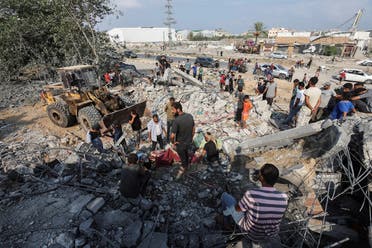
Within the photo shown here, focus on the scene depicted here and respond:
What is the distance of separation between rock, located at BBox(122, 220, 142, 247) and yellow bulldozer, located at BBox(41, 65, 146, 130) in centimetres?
419

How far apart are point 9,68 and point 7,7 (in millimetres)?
3920

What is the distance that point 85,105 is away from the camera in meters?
6.94

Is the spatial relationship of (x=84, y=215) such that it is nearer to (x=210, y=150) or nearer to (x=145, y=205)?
(x=145, y=205)

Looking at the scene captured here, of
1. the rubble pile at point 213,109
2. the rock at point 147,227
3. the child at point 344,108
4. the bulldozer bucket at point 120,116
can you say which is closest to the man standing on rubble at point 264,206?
the rock at point 147,227

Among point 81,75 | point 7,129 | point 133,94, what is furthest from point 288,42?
point 7,129

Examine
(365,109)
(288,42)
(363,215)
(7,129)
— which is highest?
(288,42)

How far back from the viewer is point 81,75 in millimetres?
8000

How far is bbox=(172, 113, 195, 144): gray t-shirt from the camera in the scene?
392 cm

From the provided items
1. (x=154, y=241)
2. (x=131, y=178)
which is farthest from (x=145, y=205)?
(x=154, y=241)

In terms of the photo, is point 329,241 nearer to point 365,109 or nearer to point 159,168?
point 159,168

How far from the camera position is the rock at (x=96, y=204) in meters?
3.04

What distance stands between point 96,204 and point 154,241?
1102mm

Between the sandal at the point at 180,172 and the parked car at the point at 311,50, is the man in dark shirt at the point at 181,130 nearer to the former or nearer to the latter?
the sandal at the point at 180,172

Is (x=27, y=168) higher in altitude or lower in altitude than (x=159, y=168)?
higher
